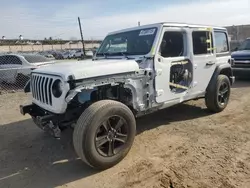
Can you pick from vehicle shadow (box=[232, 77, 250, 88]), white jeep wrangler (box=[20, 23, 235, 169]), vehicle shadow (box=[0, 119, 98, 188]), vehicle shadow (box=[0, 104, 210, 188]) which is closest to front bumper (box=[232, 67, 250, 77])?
vehicle shadow (box=[232, 77, 250, 88])

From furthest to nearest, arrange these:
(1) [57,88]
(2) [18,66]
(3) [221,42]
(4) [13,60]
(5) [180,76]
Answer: (4) [13,60] < (2) [18,66] < (3) [221,42] < (5) [180,76] < (1) [57,88]

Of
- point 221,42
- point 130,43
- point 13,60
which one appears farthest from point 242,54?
point 13,60

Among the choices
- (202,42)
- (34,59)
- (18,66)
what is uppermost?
(202,42)

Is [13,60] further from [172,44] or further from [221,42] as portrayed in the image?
[221,42]

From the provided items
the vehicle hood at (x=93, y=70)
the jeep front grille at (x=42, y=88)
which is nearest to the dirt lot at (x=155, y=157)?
the jeep front grille at (x=42, y=88)

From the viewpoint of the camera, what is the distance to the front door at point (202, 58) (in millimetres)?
5492

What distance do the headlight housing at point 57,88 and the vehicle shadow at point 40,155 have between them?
1084 millimetres

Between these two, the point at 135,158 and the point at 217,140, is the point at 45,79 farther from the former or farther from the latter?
the point at 217,140

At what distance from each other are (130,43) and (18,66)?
743 cm

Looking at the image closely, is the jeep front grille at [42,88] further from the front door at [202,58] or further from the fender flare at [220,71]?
the fender flare at [220,71]

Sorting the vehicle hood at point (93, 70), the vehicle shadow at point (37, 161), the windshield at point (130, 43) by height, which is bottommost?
the vehicle shadow at point (37, 161)

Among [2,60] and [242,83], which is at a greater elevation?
[2,60]

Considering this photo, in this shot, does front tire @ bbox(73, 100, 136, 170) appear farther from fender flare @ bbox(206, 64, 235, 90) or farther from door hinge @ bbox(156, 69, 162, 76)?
fender flare @ bbox(206, 64, 235, 90)

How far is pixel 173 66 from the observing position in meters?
5.05
